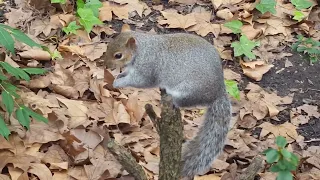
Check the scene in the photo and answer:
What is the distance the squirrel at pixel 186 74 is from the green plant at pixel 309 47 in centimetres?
138

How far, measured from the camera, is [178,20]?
15.8 feet

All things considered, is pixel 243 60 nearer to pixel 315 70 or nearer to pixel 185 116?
pixel 315 70

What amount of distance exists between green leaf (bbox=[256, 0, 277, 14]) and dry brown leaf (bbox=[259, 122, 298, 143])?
126 cm

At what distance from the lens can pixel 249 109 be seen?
414cm

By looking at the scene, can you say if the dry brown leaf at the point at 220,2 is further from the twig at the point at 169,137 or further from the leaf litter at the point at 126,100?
the twig at the point at 169,137

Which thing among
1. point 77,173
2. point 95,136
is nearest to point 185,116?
point 95,136

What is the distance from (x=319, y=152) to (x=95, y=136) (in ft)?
4.59

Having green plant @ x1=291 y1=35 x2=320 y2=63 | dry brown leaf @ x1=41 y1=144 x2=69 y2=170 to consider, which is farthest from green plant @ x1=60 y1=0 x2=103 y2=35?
green plant @ x1=291 y1=35 x2=320 y2=63

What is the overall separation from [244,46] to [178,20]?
22.7 inches

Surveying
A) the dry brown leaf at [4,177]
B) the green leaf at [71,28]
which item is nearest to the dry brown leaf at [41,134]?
the dry brown leaf at [4,177]

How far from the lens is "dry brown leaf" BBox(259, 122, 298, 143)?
393cm

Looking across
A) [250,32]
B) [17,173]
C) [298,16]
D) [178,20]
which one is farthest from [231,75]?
[17,173]

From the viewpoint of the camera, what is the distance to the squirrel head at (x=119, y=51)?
3.28m

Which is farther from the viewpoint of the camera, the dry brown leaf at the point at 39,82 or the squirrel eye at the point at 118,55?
the dry brown leaf at the point at 39,82
